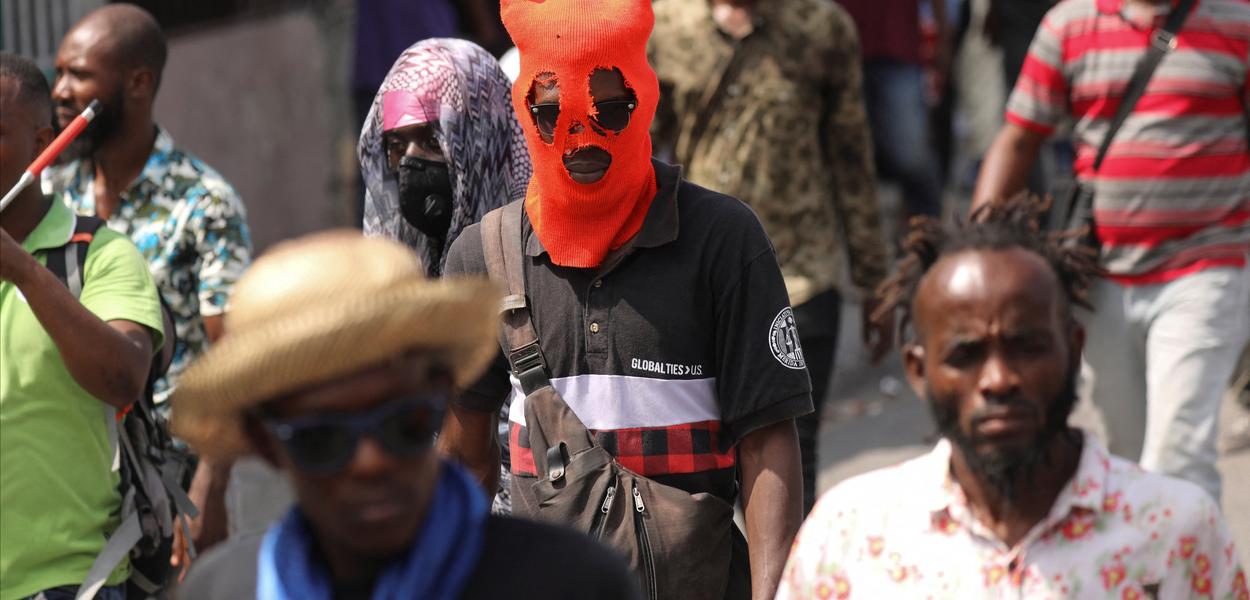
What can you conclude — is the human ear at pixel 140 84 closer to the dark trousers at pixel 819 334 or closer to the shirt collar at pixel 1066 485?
the dark trousers at pixel 819 334

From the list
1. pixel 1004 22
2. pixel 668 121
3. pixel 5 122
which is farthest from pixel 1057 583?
pixel 1004 22

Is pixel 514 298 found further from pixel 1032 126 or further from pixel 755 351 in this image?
pixel 1032 126

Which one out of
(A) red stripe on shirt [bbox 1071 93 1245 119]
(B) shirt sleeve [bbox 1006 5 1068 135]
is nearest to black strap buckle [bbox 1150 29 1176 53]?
(A) red stripe on shirt [bbox 1071 93 1245 119]

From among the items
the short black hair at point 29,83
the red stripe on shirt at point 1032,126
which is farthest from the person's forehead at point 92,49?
the red stripe on shirt at point 1032,126

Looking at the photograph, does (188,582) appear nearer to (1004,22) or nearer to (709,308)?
(709,308)

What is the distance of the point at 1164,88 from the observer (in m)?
5.57

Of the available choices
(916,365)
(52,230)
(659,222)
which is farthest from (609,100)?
(52,230)

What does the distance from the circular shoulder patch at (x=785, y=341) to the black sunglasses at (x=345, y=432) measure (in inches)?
56.2

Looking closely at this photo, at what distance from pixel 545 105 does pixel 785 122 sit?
7.43ft

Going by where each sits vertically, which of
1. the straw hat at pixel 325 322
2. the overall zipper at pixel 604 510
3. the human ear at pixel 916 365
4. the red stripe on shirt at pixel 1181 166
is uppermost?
the straw hat at pixel 325 322

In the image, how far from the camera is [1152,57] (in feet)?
18.3

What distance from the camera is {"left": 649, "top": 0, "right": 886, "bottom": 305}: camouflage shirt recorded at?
6.06 m

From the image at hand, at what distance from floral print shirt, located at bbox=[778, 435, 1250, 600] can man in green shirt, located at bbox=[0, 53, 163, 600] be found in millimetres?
1790

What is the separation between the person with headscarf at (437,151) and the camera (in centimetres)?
440
